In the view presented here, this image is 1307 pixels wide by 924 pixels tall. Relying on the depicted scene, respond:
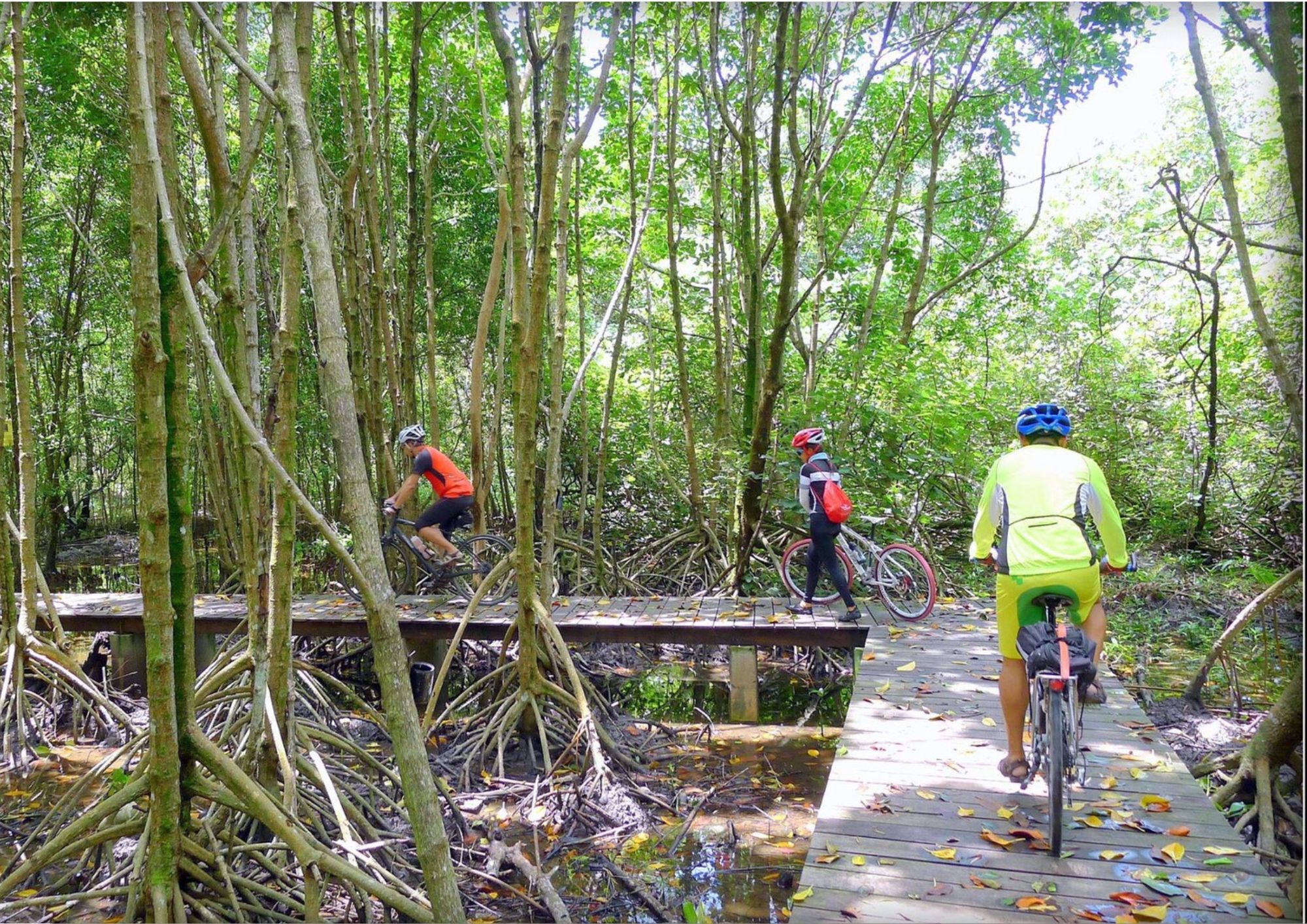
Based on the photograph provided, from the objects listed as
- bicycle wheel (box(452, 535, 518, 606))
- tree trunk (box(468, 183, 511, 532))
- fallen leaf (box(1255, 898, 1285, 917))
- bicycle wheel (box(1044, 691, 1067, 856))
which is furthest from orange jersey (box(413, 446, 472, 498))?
fallen leaf (box(1255, 898, 1285, 917))

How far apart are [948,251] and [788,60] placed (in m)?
5.33

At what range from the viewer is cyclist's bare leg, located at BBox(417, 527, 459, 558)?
7531 millimetres

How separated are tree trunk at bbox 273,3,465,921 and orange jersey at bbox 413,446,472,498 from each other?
4.81 m

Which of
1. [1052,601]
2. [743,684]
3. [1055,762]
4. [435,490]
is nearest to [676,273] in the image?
[435,490]

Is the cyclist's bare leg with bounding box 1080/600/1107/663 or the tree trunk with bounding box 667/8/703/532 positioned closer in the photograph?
the cyclist's bare leg with bounding box 1080/600/1107/663

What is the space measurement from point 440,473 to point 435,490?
0.57 ft

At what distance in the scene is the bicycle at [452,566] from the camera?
7.77 m

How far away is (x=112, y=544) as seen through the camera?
59.0ft

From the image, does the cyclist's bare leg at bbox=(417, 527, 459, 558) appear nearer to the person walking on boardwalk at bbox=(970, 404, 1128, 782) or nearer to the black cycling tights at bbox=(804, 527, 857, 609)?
the black cycling tights at bbox=(804, 527, 857, 609)

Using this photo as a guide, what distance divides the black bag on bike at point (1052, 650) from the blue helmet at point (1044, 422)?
82 centimetres

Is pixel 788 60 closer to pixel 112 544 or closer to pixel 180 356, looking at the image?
pixel 180 356

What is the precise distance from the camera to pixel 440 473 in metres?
7.25

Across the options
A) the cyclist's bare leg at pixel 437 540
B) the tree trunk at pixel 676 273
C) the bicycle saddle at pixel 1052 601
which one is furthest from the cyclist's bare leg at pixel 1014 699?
the tree trunk at pixel 676 273

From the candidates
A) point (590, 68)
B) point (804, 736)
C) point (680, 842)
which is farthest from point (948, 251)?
point (680, 842)
